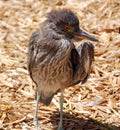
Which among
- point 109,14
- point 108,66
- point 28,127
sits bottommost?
point 28,127

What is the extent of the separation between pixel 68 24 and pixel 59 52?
10.8 inches

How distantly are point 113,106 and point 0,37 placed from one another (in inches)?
78.8

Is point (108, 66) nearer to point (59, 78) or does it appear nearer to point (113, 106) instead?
point (113, 106)

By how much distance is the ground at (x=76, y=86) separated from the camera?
16.3ft

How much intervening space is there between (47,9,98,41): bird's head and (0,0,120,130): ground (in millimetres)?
1021

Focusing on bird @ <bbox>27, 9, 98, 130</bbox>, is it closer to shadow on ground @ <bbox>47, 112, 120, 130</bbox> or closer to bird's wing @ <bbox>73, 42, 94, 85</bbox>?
bird's wing @ <bbox>73, 42, 94, 85</bbox>

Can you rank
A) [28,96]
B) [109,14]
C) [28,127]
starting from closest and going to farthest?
[28,127]
[28,96]
[109,14]

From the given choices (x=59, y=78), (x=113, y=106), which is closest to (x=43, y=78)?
(x=59, y=78)

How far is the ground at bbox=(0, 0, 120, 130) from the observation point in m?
4.96

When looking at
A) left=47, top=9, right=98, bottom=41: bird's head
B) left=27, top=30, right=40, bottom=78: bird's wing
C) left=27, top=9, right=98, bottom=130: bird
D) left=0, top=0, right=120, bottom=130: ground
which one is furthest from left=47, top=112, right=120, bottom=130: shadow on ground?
left=47, top=9, right=98, bottom=41: bird's head

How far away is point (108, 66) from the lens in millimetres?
5766

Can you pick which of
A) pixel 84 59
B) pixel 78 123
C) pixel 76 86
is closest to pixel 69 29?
pixel 84 59

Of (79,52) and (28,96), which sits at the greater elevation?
(79,52)

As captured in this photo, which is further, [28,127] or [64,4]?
[64,4]
